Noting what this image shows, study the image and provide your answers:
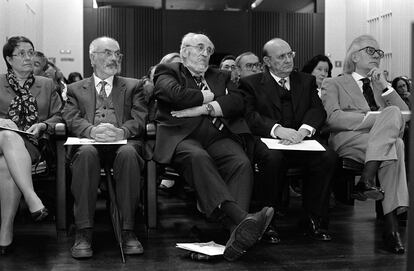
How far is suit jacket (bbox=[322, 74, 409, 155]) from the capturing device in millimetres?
4059

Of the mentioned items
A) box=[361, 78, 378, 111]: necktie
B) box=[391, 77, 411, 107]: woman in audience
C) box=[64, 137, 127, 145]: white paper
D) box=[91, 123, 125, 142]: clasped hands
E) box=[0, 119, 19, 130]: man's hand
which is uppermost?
box=[391, 77, 411, 107]: woman in audience

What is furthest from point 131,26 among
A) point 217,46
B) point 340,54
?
point 340,54

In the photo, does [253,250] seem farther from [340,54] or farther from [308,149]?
[340,54]

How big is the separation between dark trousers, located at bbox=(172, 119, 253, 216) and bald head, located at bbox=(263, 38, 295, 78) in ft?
2.18

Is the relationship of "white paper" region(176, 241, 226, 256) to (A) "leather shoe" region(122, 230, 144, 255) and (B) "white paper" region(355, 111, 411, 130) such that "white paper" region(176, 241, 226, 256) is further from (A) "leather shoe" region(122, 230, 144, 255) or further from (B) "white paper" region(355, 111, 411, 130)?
(B) "white paper" region(355, 111, 411, 130)

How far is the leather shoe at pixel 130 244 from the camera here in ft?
11.1

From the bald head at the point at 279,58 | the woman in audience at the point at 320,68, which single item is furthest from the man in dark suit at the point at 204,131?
the woman in audience at the point at 320,68

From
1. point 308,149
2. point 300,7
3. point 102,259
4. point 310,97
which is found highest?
point 300,7

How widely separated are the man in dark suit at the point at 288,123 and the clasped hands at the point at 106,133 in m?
0.89

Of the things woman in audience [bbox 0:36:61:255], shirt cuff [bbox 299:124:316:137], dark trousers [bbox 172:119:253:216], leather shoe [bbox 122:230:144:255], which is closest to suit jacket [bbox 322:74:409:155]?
shirt cuff [bbox 299:124:316:137]

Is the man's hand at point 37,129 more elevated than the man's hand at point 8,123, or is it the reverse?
the man's hand at point 8,123

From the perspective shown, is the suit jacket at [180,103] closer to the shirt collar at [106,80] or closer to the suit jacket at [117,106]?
the suit jacket at [117,106]

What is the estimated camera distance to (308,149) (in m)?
3.70

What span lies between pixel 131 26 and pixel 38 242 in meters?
7.79
